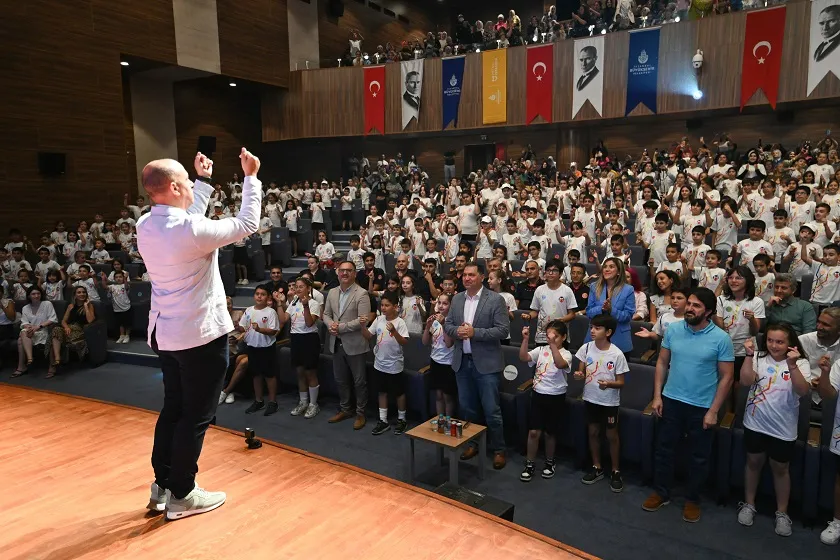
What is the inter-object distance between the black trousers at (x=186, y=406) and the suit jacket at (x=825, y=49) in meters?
10.6

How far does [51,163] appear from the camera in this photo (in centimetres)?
986

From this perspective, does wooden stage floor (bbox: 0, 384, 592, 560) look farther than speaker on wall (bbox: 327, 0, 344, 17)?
No

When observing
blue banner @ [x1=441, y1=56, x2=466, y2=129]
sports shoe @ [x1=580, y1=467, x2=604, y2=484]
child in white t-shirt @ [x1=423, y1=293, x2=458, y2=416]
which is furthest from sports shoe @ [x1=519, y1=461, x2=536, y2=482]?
blue banner @ [x1=441, y1=56, x2=466, y2=129]

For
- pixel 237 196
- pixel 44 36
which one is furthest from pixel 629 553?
pixel 44 36

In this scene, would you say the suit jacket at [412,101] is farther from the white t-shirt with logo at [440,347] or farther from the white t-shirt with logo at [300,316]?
the white t-shirt with logo at [440,347]

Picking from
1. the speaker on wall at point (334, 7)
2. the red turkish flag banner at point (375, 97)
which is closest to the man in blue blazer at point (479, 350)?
the red turkish flag banner at point (375, 97)

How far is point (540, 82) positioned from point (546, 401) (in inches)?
357

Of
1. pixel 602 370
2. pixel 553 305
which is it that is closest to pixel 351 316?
pixel 553 305

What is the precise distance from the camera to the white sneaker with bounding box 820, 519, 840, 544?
9.80ft

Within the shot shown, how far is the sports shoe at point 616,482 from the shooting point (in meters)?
3.62

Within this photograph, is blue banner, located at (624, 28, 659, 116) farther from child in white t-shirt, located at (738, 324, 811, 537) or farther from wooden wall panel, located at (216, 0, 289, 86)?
child in white t-shirt, located at (738, 324, 811, 537)

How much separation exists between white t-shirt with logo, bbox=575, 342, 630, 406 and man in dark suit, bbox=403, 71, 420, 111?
1004 centimetres

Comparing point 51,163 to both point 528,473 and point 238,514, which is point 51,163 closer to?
point 528,473

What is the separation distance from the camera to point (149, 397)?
5.63 m
